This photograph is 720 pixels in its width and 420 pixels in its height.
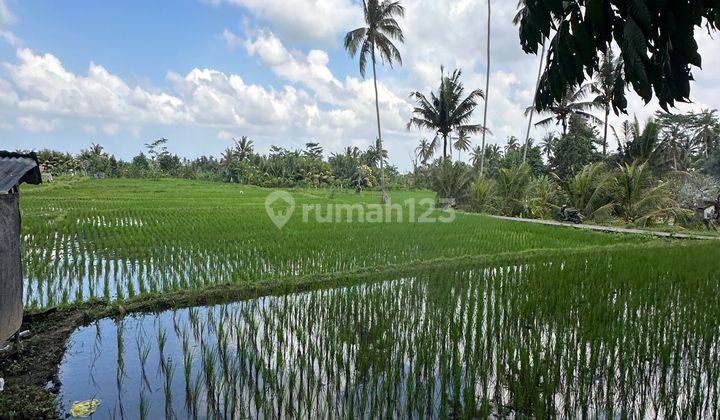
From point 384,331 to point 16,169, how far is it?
10.5ft

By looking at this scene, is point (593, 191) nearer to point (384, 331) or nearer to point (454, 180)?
point (454, 180)

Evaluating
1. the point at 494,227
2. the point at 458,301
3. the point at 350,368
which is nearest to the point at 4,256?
the point at 350,368

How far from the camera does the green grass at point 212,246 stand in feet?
18.5

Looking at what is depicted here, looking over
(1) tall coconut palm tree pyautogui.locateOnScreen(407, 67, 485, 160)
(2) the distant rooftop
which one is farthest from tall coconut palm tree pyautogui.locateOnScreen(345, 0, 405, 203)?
(2) the distant rooftop

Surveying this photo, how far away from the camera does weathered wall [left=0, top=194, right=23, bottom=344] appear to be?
3277 millimetres

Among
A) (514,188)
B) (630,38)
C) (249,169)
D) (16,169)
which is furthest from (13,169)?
(249,169)

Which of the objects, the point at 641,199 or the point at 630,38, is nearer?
the point at 630,38

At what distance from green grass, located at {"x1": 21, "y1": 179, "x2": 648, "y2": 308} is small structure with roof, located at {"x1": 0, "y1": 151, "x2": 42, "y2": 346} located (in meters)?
1.26

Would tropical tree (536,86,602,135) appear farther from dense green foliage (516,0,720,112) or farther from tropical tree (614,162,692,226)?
dense green foliage (516,0,720,112)

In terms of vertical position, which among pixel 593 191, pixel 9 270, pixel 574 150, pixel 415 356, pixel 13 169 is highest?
pixel 574 150

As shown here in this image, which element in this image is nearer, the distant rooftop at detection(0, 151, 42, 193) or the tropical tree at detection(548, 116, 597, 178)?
the distant rooftop at detection(0, 151, 42, 193)

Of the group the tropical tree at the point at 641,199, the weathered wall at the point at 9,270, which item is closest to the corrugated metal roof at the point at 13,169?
the weathered wall at the point at 9,270

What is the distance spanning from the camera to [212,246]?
7961 mm

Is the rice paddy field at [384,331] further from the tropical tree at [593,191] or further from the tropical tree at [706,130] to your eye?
the tropical tree at [706,130]
